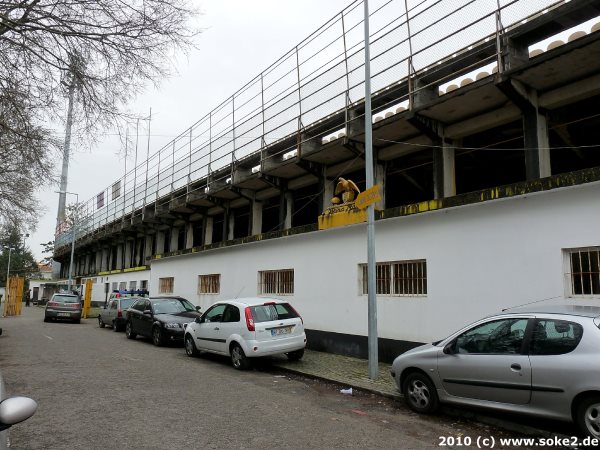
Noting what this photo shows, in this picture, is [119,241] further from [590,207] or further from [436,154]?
[590,207]

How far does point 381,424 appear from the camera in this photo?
5.98m

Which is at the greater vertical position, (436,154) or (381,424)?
(436,154)

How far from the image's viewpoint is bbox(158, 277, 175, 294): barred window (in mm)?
22219

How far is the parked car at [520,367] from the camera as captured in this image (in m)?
4.89

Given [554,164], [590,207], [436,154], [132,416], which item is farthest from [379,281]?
[554,164]

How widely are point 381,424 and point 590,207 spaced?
4735 millimetres

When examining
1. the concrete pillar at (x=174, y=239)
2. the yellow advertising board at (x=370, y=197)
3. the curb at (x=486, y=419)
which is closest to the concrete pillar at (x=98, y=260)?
the concrete pillar at (x=174, y=239)

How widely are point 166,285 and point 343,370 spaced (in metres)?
15.1

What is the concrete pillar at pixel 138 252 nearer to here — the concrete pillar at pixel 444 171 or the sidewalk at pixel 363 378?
the sidewalk at pixel 363 378

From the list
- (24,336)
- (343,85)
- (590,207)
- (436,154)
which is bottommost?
(24,336)

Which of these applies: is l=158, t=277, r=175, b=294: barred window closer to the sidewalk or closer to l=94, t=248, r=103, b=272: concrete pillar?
the sidewalk

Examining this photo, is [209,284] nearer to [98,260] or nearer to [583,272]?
[583,272]

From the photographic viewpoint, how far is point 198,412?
6422mm

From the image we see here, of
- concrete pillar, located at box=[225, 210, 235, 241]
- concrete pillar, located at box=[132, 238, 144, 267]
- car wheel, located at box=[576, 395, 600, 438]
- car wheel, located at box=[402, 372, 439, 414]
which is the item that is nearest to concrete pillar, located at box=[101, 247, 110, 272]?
concrete pillar, located at box=[132, 238, 144, 267]
